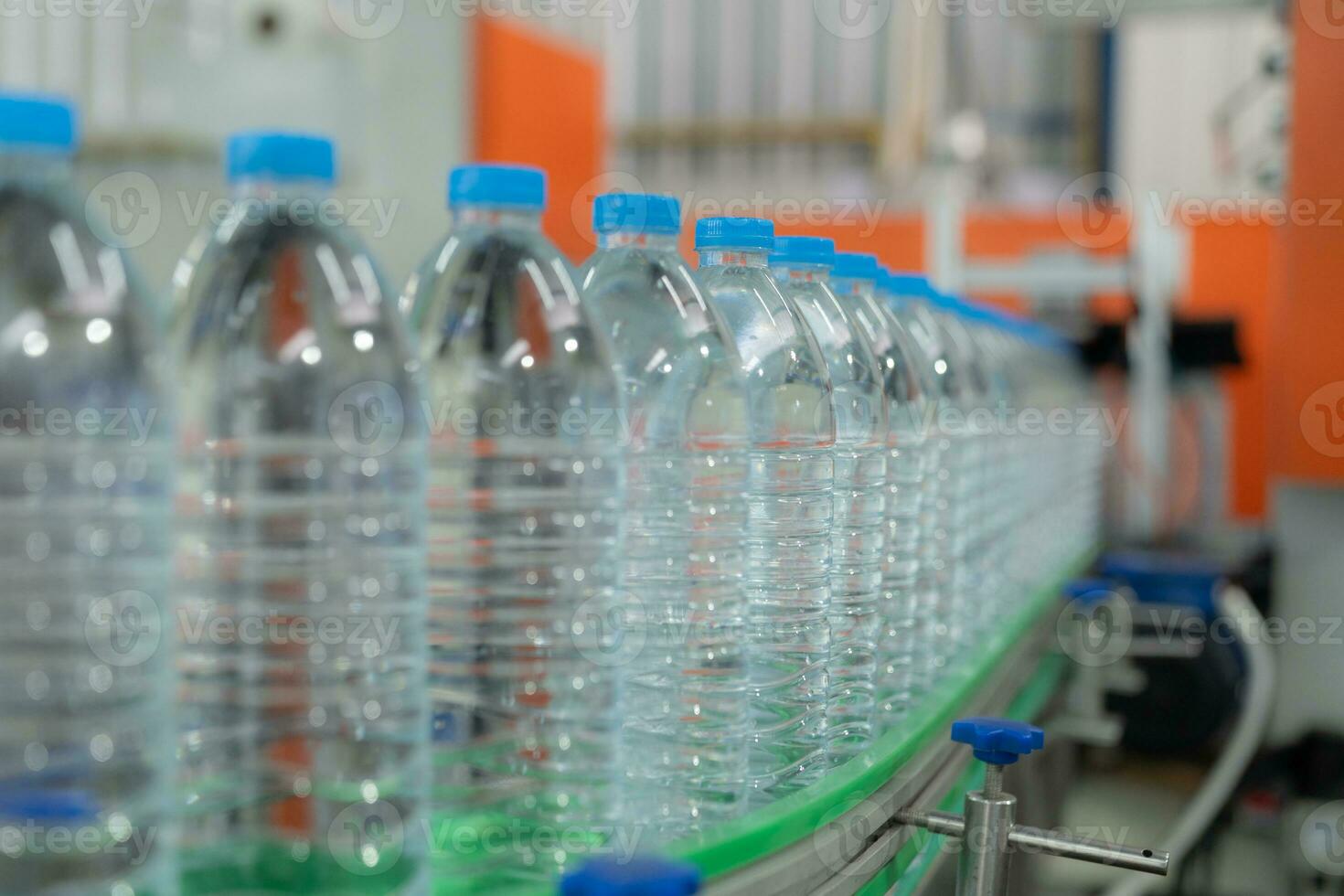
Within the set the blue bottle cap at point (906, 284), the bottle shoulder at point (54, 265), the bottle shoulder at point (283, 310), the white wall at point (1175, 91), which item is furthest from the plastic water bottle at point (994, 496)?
the white wall at point (1175, 91)

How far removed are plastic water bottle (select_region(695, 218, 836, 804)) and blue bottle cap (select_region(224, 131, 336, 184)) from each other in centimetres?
34

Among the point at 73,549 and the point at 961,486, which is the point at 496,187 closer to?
the point at 73,549

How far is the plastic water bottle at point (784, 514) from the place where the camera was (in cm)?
89

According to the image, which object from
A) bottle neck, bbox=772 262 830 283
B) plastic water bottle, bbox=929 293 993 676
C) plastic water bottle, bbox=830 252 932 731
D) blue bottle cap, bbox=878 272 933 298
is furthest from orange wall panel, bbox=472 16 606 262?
bottle neck, bbox=772 262 830 283

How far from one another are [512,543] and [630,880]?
28 centimetres

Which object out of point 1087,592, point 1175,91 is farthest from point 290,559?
point 1175,91

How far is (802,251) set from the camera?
1.01 metres

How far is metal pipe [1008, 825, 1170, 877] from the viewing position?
0.89 m

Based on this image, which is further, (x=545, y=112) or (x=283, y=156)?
(x=545, y=112)

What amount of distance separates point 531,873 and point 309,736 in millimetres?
Result: 141

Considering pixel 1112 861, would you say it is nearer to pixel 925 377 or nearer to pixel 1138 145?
pixel 925 377

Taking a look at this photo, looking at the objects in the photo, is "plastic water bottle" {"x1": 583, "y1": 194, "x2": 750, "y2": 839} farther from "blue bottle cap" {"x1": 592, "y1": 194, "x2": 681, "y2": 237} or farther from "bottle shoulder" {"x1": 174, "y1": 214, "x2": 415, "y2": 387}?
"bottle shoulder" {"x1": 174, "y1": 214, "x2": 415, "y2": 387}

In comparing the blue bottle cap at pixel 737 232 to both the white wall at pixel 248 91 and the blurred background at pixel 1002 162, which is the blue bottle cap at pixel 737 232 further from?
the white wall at pixel 248 91

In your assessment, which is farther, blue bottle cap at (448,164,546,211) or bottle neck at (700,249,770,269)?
bottle neck at (700,249,770,269)
